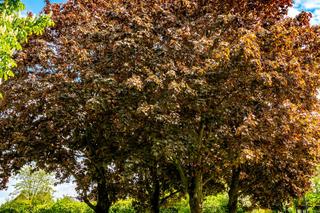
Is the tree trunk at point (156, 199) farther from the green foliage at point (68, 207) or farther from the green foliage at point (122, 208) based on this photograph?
the green foliage at point (68, 207)

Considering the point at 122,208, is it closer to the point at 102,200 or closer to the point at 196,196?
the point at 102,200

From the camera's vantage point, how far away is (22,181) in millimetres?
51344

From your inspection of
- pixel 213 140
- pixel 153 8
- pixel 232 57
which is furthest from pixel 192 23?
pixel 213 140

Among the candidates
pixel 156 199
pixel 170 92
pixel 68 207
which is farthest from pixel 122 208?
pixel 170 92

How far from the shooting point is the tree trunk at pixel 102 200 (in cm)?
2094

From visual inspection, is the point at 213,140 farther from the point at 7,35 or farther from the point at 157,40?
the point at 7,35

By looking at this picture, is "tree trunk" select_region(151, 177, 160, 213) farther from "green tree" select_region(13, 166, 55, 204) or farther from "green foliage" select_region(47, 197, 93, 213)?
"green tree" select_region(13, 166, 55, 204)

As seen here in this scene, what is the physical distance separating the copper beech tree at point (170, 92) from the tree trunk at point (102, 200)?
1.40 metres

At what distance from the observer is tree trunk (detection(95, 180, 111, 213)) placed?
20.9 metres

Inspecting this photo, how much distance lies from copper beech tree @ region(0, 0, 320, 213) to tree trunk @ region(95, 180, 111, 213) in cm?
140

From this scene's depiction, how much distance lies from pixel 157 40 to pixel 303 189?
13.2 metres

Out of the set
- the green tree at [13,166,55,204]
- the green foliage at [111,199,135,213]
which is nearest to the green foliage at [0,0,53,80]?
the green foliage at [111,199,135,213]

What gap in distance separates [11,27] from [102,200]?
44.9 feet

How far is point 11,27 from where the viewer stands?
987 cm
